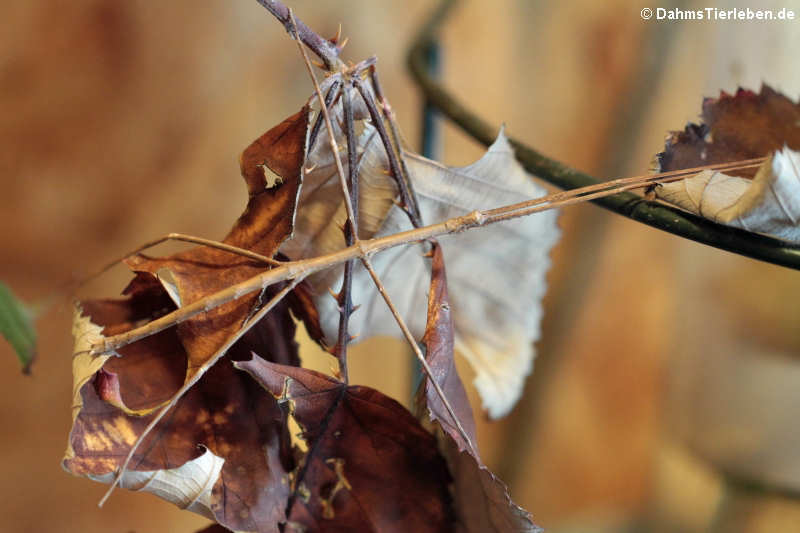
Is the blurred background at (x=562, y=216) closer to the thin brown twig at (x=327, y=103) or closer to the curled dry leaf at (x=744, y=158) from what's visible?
the curled dry leaf at (x=744, y=158)

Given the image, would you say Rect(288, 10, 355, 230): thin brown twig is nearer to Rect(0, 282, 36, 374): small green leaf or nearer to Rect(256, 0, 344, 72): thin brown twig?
Rect(256, 0, 344, 72): thin brown twig

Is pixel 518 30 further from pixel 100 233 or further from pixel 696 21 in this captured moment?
pixel 100 233

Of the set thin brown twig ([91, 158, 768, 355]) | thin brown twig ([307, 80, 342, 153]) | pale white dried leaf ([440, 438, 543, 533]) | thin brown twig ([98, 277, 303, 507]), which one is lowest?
pale white dried leaf ([440, 438, 543, 533])

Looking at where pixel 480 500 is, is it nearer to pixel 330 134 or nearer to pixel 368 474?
pixel 368 474

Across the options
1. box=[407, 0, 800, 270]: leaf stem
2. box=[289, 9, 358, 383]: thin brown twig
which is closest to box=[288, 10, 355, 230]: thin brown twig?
box=[289, 9, 358, 383]: thin brown twig

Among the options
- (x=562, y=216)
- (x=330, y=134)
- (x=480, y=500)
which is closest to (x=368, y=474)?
(x=480, y=500)

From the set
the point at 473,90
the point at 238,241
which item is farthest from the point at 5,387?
the point at 473,90
